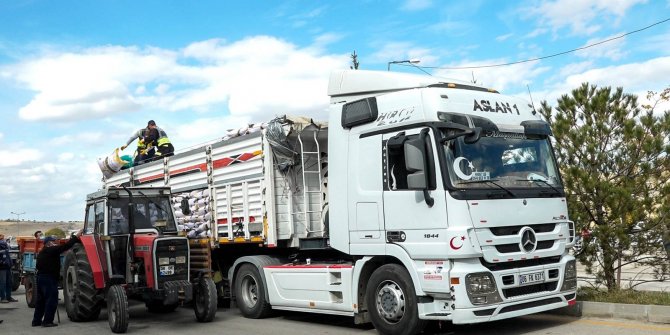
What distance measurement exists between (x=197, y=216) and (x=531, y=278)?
667 cm

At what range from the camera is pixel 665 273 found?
9.34 meters

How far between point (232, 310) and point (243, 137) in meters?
3.54

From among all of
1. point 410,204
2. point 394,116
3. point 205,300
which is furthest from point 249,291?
point 394,116

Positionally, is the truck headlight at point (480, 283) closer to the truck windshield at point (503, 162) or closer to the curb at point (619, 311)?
the truck windshield at point (503, 162)

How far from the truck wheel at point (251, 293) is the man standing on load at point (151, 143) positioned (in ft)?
13.9

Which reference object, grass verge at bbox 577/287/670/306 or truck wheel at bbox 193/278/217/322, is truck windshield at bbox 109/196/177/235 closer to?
truck wheel at bbox 193/278/217/322

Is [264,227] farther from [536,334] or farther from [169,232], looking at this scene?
[536,334]

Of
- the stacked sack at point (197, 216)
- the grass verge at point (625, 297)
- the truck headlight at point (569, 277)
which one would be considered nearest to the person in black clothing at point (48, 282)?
the stacked sack at point (197, 216)

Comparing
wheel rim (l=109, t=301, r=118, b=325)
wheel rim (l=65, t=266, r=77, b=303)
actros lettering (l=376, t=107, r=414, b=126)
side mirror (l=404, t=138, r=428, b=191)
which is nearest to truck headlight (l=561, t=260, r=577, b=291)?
side mirror (l=404, t=138, r=428, b=191)

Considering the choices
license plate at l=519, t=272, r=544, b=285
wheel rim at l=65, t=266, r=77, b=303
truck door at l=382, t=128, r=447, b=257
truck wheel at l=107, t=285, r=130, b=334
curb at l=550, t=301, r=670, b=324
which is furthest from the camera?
wheel rim at l=65, t=266, r=77, b=303

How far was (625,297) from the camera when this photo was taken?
861 cm

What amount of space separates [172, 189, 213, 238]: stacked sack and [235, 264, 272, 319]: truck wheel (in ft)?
4.17

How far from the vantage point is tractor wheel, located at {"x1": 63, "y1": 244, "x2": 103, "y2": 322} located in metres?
10.7

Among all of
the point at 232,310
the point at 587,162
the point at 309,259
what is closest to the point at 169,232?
the point at 232,310
